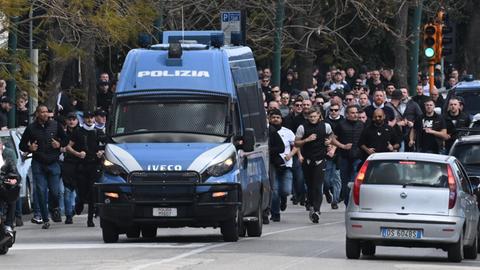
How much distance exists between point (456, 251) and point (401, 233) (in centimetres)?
71

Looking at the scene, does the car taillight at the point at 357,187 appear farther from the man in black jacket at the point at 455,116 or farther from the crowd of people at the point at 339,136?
the man in black jacket at the point at 455,116

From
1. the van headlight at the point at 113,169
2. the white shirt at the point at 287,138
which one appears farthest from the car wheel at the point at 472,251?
the white shirt at the point at 287,138

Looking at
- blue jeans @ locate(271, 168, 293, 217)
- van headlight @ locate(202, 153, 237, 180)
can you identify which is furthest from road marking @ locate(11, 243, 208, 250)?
blue jeans @ locate(271, 168, 293, 217)

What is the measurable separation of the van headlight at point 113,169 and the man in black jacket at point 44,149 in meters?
5.35

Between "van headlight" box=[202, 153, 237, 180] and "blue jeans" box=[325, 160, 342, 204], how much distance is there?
984 centimetres

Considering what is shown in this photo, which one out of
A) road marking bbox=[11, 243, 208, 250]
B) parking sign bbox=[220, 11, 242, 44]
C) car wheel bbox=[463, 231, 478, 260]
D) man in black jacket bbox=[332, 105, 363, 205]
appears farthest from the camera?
parking sign bbox=[220, 11, 242, 44]

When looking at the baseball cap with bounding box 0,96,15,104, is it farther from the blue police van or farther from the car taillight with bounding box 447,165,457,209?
the car taillight with bounding box 447,165,457,209

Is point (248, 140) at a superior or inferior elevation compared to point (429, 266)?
superior

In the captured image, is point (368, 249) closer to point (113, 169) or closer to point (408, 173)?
point (408, 173)

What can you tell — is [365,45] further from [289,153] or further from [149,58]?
[149,58]

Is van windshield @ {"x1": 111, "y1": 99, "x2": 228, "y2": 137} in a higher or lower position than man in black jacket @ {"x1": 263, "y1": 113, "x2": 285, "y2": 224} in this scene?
higher

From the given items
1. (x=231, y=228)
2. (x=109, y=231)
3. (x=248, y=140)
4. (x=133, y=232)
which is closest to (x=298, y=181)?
(x=133, y=232)

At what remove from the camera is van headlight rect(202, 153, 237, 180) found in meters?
22.4

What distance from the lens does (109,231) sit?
75.3ft
